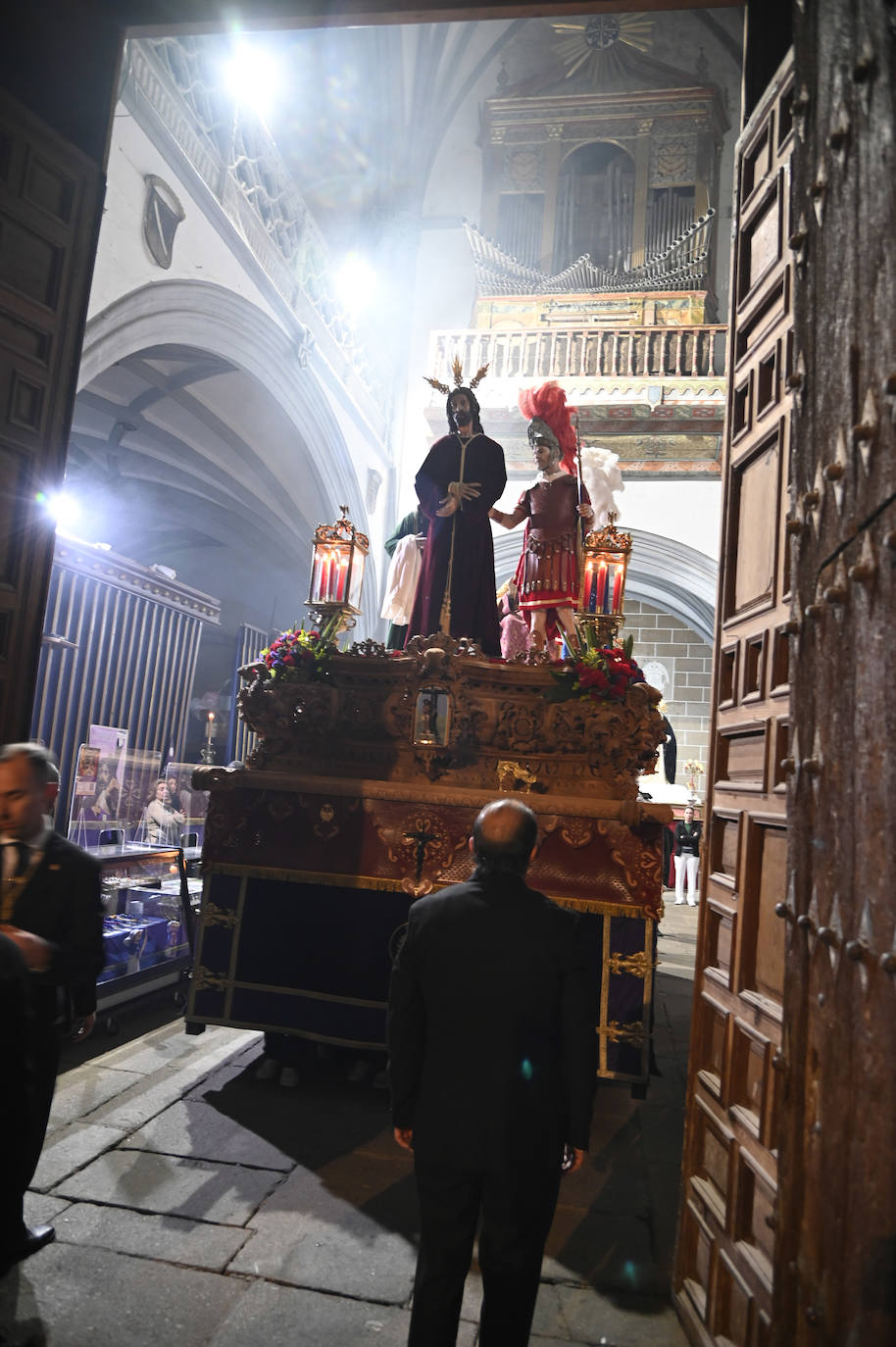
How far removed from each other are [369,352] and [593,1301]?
38.3 feet

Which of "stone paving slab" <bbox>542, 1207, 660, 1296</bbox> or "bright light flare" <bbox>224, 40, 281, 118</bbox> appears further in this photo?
"bright light flare" <bbox>224, 40, 281, 118</bbox>

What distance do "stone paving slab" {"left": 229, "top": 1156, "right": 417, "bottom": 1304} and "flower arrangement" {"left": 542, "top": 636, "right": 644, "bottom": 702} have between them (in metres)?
2.13

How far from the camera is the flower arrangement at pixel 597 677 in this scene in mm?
4047

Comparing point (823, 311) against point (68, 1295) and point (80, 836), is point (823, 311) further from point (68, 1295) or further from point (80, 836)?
point (80, 836)

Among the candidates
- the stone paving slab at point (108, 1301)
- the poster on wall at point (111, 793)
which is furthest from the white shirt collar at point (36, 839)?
the poster on wall at point (111, 793)

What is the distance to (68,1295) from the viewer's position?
231cm

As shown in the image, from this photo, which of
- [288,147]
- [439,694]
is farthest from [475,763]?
[288,147]

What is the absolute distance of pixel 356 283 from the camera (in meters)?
11.8

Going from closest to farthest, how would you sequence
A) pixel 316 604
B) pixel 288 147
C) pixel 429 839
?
pixel 429 839
pixel 316 604
pixel 288 147

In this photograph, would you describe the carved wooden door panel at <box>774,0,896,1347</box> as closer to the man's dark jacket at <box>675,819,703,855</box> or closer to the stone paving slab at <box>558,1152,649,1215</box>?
the stone paving slab at <box>558,1152,649,1215</box>

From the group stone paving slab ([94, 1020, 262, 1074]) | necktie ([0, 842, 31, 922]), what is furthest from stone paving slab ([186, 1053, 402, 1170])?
necktie ([0, 842, 31, 922])

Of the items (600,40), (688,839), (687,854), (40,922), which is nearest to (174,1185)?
(40,922)

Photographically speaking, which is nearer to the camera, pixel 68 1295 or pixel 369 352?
pixel 68 1295

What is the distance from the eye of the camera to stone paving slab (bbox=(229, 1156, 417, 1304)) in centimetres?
250
